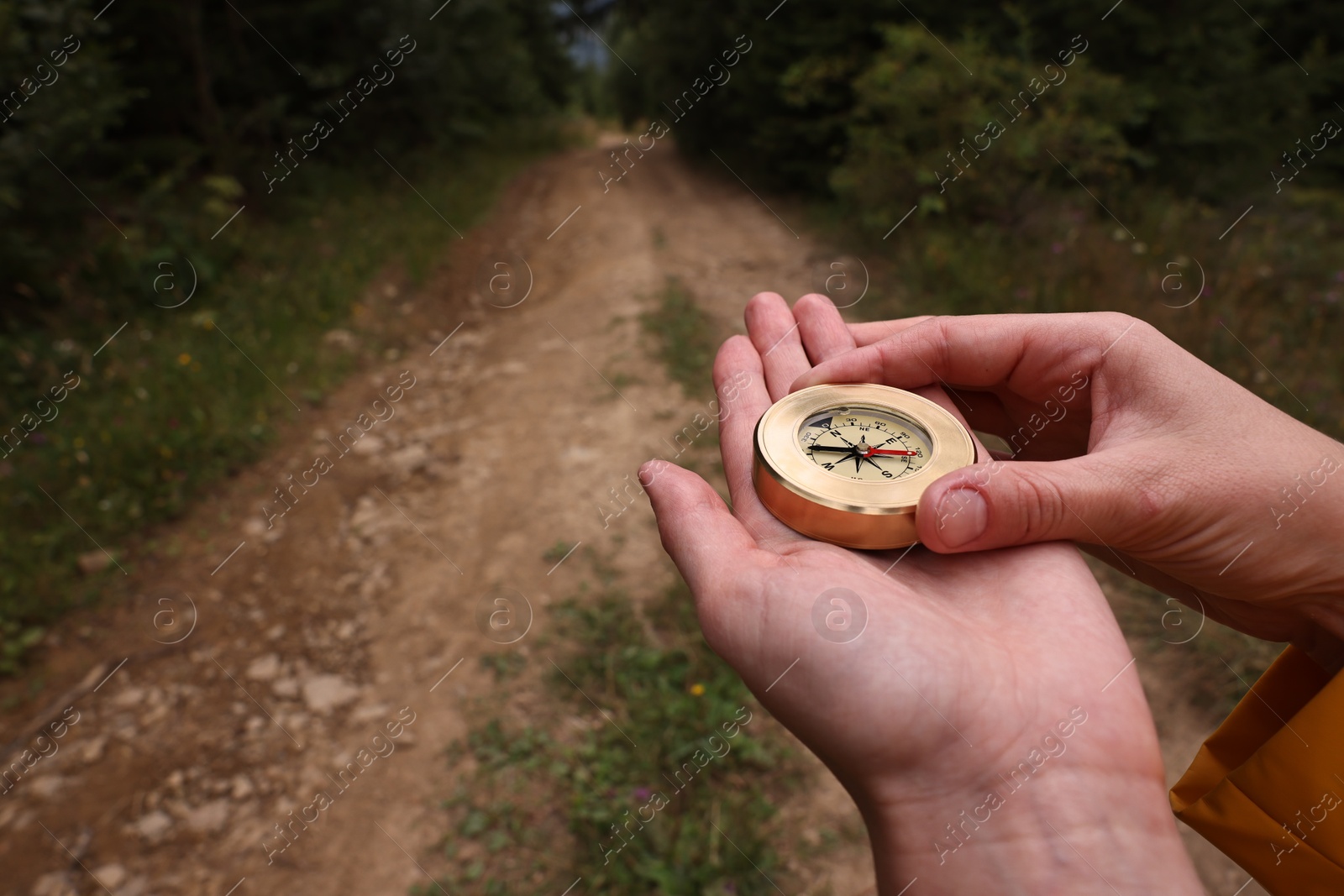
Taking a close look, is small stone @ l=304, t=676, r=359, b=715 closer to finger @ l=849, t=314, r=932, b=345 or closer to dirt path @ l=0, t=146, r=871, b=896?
dirt path @ l=0, t=146, r=871, b=896

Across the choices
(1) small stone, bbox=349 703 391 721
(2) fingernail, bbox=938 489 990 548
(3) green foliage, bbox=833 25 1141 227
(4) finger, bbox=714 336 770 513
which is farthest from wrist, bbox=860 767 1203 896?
(3) green foliage, bbox=833 25 1141 227

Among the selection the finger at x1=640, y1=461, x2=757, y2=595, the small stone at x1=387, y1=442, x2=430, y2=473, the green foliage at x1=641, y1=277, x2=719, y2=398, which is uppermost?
the finger at x1=640, y1=461, x2=757, y2=595

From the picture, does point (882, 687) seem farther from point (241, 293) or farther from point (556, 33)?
point (556, 33)

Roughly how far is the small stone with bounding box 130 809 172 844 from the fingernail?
4.16 m

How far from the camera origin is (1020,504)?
2.06 meters

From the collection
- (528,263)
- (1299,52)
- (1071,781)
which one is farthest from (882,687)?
(1299,52)

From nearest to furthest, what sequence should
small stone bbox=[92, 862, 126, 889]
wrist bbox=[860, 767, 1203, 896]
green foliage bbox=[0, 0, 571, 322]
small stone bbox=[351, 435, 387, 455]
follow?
wrist bbox=[860, 767, 1203, 896]
small stone bbox=[92, 862, 126, 889]
small stone bbox=[351, 435, 387, 455]
green foliage bbox=[0, 0, 571, 322]

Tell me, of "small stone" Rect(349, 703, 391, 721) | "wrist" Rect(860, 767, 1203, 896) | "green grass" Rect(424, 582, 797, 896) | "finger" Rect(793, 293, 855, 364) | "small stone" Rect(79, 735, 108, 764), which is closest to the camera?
"wrist" Rect(860, 767, 1203, 896)

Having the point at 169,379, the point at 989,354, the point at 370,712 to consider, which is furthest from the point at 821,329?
the point at 169,379

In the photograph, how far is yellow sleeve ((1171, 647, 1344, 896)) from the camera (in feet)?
6.08

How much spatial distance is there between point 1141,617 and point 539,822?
3.85 metres

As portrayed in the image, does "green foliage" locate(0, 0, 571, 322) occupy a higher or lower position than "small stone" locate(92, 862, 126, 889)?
higher

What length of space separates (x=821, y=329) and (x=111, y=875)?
4351mm

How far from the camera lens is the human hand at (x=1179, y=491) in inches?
82.7
